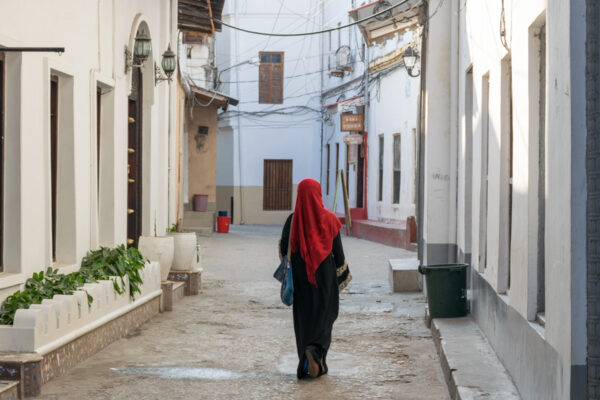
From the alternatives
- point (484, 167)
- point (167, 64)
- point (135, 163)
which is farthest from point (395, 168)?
point (484, 167)

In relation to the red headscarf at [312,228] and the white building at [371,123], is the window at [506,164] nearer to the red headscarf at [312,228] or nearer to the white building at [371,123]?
the red headscarf at [312,228]

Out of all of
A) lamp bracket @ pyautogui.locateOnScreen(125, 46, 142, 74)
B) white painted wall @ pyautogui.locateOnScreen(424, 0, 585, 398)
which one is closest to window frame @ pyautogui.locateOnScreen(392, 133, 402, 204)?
white painted wall @ pyautogui.locateOnScreen(424, 0, 585, 398)

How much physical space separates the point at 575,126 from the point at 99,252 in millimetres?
6147

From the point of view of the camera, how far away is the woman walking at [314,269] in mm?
7465

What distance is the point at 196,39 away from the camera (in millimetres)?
28125

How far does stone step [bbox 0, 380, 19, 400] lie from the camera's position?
5.82 meters

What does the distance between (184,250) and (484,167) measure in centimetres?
491

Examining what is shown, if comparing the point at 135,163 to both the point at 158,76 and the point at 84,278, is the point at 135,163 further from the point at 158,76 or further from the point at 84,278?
the point at 84,278

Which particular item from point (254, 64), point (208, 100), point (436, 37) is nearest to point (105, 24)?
point (436, 37)

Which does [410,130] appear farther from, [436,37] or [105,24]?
[105,24]

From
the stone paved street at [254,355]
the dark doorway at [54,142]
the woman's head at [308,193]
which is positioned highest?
the dark doorway at [54,142]

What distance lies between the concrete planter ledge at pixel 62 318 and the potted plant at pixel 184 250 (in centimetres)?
290

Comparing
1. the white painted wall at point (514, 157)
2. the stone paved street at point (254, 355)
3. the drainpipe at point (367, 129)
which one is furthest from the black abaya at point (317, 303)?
the drainpipe at point (367, 129)

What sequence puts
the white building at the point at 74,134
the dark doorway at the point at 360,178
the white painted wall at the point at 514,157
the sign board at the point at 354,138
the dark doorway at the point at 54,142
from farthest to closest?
the dark doorway at the point at 360,178 → the sign board at the point at 354,138 → the dark doorway at the point at 54,142 → the white building at the point at 74,134 → the white painted wall at the point at 514,157
